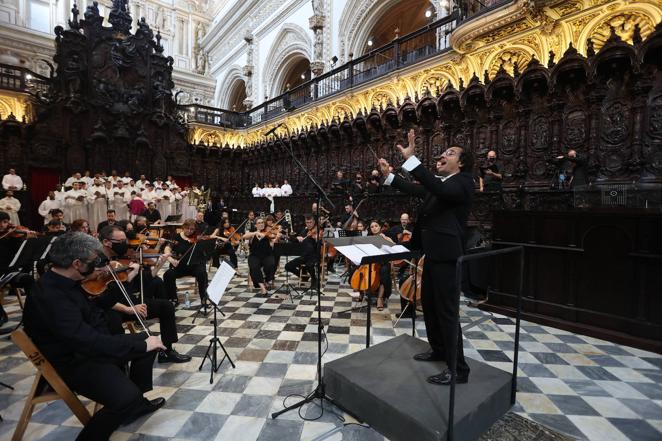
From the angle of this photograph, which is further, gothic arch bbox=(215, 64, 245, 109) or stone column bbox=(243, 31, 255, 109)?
gothic arch bbox=(215, 64, 245, 109)

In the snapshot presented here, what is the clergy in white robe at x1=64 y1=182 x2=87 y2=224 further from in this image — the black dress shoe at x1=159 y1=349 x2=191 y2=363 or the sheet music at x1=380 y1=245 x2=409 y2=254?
the sheet music at x1=380 y1=245 x2=409 y2=254

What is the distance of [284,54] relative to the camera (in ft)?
65.3

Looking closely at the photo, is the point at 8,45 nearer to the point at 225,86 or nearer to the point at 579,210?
the point at 225,86

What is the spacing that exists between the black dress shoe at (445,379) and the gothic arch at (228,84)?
88.4 ft

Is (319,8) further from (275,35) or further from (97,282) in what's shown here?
(97,282)

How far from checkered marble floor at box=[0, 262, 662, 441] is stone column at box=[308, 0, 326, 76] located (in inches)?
572

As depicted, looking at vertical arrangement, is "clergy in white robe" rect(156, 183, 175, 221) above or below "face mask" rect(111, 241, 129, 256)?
above

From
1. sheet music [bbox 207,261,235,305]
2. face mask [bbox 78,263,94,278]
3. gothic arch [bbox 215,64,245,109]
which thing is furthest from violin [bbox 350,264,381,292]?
gothic arch [bbox 215,64,245,109]

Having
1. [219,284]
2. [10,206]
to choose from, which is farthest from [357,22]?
[219,284]

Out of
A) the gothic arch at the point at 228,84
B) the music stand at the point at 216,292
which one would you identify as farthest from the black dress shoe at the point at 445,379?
the gothic arch at the point at 228,84

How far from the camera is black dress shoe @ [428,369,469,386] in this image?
2416 mm

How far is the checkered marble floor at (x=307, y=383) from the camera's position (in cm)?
233

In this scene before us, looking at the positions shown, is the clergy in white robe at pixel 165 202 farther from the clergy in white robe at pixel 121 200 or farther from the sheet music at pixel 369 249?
the sheet music at pixel 369 249

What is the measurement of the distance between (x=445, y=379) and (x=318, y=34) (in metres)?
17.2
